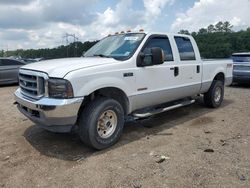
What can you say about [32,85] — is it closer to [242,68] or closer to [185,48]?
[185,48]

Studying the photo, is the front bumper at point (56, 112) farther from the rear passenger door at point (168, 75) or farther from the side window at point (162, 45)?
the side window at point (162, 45)

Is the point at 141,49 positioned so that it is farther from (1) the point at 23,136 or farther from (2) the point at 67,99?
(1) the point at 23,136

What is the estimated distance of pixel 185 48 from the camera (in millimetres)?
6707

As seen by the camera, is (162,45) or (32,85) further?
(162,45)

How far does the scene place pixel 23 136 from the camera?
18.2ft

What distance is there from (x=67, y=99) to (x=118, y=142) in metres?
1.41

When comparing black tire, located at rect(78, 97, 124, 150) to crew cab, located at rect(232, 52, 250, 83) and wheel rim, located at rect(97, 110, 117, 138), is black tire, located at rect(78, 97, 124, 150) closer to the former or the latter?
wheel rim, located at rect(97, 110, 117, 138)

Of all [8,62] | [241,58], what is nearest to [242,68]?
[241,58]

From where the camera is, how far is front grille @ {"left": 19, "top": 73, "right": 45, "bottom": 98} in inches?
176

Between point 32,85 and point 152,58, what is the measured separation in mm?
2154

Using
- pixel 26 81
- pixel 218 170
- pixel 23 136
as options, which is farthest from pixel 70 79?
pixel 218 170

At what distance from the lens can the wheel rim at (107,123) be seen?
4.79 metres

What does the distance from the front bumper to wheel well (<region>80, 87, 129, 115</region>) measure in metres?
0.37

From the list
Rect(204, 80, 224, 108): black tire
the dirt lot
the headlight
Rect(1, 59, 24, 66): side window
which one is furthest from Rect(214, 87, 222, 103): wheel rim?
Rect(1, 59, 24, 66): side window
